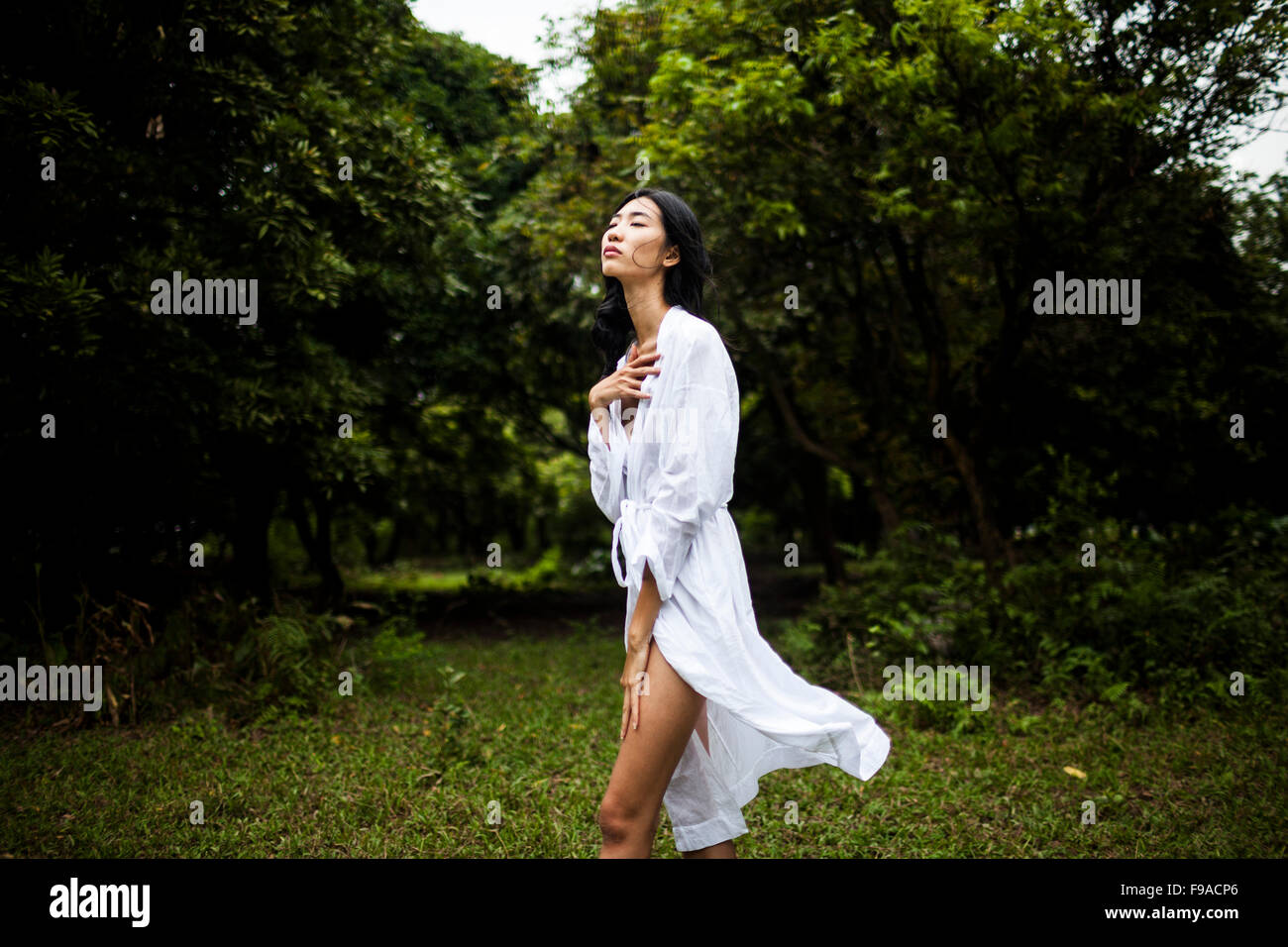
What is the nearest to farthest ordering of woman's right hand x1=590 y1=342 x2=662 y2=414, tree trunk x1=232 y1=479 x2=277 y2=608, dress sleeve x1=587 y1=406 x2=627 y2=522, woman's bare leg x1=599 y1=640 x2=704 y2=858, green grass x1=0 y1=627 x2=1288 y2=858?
woman's bare leg x1=599 y1=640 x2=704 y2=858
woman's right hand x1=590 y1=342 x2=662 y2=414
dress sleeve x1=587 y1=406 x2=627 y2=522
green grass x1=0 y1=627 x2=1288 y2=858
tree trunk x1=232 y1=479 x2=277 y2=608

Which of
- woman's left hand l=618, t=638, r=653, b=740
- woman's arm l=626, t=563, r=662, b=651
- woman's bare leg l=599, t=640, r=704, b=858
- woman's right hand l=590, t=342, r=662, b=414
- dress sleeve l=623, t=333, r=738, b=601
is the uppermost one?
woman's right hand l=590, t=342, r=662, b=414

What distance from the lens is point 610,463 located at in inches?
87.0

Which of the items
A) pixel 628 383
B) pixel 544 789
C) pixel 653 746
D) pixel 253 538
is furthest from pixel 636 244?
pixel 253 538

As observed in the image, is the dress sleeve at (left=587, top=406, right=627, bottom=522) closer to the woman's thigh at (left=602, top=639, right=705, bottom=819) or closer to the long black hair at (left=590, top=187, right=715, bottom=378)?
the long black hair at (left=590, top=187, right=715, bottom=378)

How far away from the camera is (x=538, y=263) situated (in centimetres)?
840

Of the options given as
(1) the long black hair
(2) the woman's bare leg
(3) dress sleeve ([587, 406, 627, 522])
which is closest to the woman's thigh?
(2) the woman's bare leg

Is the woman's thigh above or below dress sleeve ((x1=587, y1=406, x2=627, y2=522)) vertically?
below

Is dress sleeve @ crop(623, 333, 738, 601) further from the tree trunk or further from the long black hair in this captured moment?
the tree trunk

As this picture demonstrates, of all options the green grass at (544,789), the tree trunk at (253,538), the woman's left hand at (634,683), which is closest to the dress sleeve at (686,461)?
the woman's left hand at (634,683)

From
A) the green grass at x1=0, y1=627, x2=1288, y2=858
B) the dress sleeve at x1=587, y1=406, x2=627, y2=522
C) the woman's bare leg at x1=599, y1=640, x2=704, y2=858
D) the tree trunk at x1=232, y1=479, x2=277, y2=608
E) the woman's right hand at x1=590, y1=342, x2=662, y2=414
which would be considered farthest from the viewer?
the tree trunk at x1=232, y1=479, x2=277, y2=608

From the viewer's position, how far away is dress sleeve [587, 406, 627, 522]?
219cm

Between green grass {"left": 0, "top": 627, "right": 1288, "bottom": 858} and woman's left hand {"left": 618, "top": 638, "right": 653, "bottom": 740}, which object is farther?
green grass {"left": 0, "top": 627, "right": 1288, "bottom": 858}

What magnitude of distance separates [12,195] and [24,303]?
90 centimetres
